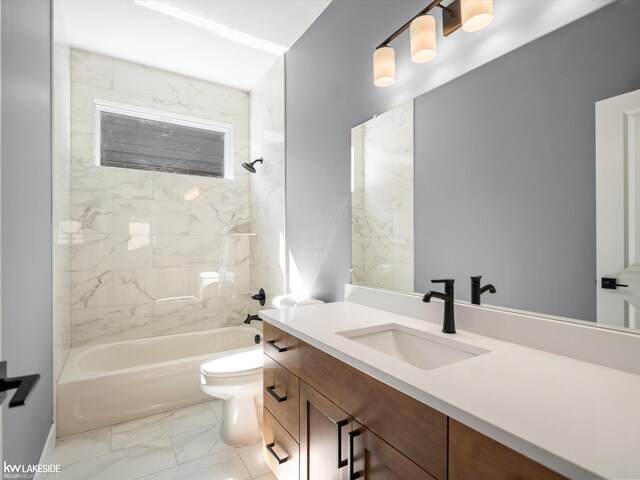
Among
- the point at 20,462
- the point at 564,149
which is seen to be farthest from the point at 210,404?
the point at 564,149

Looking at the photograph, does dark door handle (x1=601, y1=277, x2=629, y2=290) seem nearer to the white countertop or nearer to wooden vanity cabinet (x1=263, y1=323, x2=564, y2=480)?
the white countertop

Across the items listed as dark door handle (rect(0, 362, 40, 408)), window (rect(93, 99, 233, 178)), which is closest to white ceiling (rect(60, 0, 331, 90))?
window (rect(93, 99, 233, 178))

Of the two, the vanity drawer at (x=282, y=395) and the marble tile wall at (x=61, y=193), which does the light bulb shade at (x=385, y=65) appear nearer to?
the vanity drawer at (x=282, y=395)

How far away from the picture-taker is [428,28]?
1.33m

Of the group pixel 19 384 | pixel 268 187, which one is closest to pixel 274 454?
pixel 19 384

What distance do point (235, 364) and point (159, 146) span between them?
7.31 feet

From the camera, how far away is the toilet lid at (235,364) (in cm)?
186

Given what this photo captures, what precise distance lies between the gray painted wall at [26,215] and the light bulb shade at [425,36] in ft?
4.94

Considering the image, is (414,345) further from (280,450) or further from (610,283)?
(280,450)

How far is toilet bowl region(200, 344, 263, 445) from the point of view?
1.85 metres

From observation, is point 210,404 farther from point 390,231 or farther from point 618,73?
point 618,73

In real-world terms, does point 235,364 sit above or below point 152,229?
below

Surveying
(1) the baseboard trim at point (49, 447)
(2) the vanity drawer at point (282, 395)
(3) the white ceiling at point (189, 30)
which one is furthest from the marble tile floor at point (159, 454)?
(3) the white ceiling at point (189, 30)

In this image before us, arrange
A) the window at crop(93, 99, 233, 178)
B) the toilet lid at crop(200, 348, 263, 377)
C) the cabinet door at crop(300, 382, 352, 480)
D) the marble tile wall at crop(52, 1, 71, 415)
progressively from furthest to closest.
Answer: the window at crop(93, 99, 233, 178) → the marble tile wall at crop(52, 1, 71, 415) → the toilet lid at crop(200, 348, 263, 377) → the cabinet door at crop(300, 382, 352, 480)
